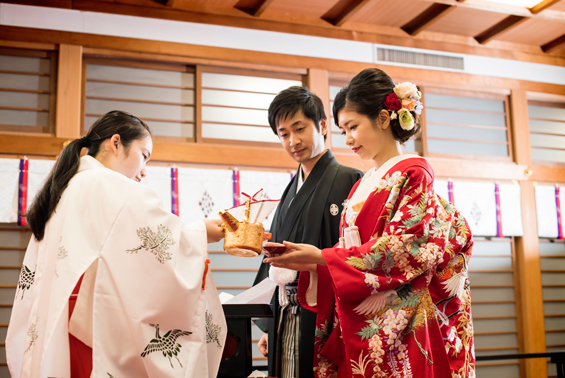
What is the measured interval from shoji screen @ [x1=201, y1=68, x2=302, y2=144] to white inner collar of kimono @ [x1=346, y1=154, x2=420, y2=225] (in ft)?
10.5

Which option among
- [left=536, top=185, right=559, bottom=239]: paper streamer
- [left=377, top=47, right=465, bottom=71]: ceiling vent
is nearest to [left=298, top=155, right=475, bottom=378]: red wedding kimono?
[left=377, top=47, right=465, bottom=71]: ceiling vent

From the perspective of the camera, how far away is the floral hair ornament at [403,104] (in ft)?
6.60

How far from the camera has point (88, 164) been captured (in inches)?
80.8

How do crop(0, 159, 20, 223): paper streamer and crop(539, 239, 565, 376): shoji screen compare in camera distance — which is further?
crop(539, 239, 565, 376): shoji screen

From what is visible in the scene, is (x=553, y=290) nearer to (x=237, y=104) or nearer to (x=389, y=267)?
(x=237, y=104)

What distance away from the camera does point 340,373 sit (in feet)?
6.13

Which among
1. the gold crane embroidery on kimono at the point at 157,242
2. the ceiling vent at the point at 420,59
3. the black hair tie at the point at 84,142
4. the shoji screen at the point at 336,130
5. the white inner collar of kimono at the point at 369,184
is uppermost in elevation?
the ceiling vent at the point at 420,59

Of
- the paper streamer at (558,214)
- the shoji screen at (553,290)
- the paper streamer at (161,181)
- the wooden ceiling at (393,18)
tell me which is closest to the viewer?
the paper streamer at (161,181)

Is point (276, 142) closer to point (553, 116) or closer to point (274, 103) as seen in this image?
point (274, 103)

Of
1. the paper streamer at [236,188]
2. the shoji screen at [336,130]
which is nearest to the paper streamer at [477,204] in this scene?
the shoji screen at [336,130]

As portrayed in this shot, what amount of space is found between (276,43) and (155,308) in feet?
13.4

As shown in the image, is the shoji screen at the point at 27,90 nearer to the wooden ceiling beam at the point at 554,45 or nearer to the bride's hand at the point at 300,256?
the bride's hand at the point at 300,256

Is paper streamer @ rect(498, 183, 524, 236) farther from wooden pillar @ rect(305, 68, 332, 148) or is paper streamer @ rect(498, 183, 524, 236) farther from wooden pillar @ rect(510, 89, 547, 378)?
wooden pillar @ rect(305, 68, 332, 148)

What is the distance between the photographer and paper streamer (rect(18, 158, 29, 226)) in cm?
434
